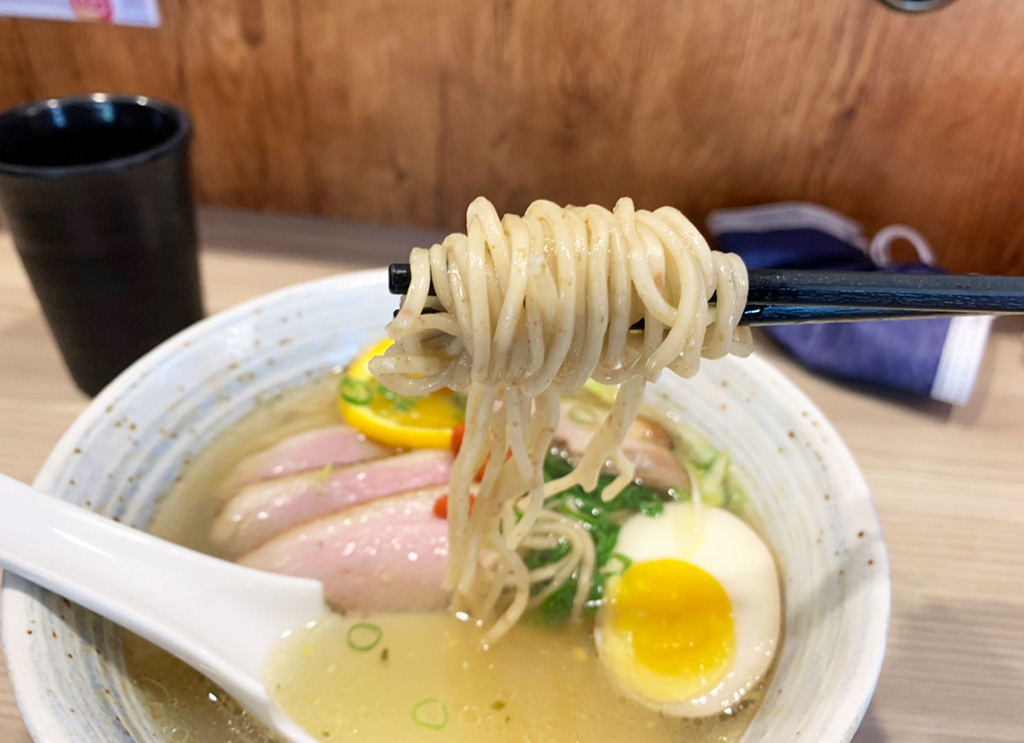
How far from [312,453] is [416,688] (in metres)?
0.43

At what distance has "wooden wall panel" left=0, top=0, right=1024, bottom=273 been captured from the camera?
1.43 metres

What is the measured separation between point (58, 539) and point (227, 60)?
115 centimetres

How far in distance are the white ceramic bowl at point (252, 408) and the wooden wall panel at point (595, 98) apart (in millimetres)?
531

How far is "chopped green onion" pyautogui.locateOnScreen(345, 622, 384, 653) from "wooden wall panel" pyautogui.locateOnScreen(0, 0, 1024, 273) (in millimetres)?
1044

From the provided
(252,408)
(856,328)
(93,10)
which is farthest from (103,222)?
(856,328)

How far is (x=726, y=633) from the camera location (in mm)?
968

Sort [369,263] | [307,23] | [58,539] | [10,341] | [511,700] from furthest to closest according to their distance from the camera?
1. [369,263]
2. [307,23]
3. [10,341]
4. [511,700]
5. [58,539]

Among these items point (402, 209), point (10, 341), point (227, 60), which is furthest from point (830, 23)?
point (10, 341)

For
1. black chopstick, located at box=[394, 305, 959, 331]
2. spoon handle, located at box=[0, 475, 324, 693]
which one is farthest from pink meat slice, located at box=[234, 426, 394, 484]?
black chopstick, located at box=[394, 305, 959, 331]

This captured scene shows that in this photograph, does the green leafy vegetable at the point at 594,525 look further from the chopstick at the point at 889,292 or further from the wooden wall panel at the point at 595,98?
the wooden wall panel at the point at 595,98

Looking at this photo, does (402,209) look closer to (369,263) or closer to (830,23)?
(369,263)

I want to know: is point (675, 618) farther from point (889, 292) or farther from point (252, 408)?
point (252, 408)

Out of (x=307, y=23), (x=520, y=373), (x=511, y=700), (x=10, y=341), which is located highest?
(x=307, y=23)

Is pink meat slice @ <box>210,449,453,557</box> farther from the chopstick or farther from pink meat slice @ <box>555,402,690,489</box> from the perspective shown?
the chopstick
